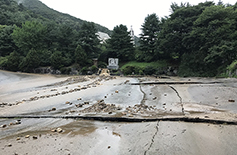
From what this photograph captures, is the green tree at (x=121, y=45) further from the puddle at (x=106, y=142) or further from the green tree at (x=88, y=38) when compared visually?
the puddle at (x=106, y=142)

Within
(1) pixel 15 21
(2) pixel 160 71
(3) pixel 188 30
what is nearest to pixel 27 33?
(1) pixel 15 21

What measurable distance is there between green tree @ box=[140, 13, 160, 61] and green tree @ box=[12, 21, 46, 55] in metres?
17.9

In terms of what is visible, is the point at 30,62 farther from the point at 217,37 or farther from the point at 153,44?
the point at 217,37

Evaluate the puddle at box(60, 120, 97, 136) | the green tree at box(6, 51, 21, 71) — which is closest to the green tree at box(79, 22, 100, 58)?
the green tree at box(6, 51, 21, 71)

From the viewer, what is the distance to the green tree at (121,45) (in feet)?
79.5

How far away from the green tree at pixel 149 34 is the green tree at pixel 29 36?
58.6ft

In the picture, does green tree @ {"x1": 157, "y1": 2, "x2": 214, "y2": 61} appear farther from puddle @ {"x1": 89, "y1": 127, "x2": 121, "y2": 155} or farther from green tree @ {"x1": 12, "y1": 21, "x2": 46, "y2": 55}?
green tree @ {"x1": 12, "y1": 21, "x2": 46, "y2": 55}

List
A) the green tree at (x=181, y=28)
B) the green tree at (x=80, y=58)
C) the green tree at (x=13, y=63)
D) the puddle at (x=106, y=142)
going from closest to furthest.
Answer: the puddle at (x=106, y=142) → the green tree at (x=181, y=28) → the green tree at (x=13, y=63) → the green tree at (x=80, y=58)

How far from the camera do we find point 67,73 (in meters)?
A: 21.4

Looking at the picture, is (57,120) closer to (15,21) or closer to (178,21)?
(178,21)

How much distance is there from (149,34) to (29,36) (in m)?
20.0

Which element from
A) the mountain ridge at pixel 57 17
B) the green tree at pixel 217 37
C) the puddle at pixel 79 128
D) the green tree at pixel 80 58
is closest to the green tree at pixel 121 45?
the green tree at pixel 80 58

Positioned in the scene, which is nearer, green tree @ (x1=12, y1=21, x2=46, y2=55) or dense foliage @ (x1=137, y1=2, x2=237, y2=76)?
dense foliage @ (x1=137, y1=2, x2=237, y2=76)

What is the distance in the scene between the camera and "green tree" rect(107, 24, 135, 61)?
953 inches
